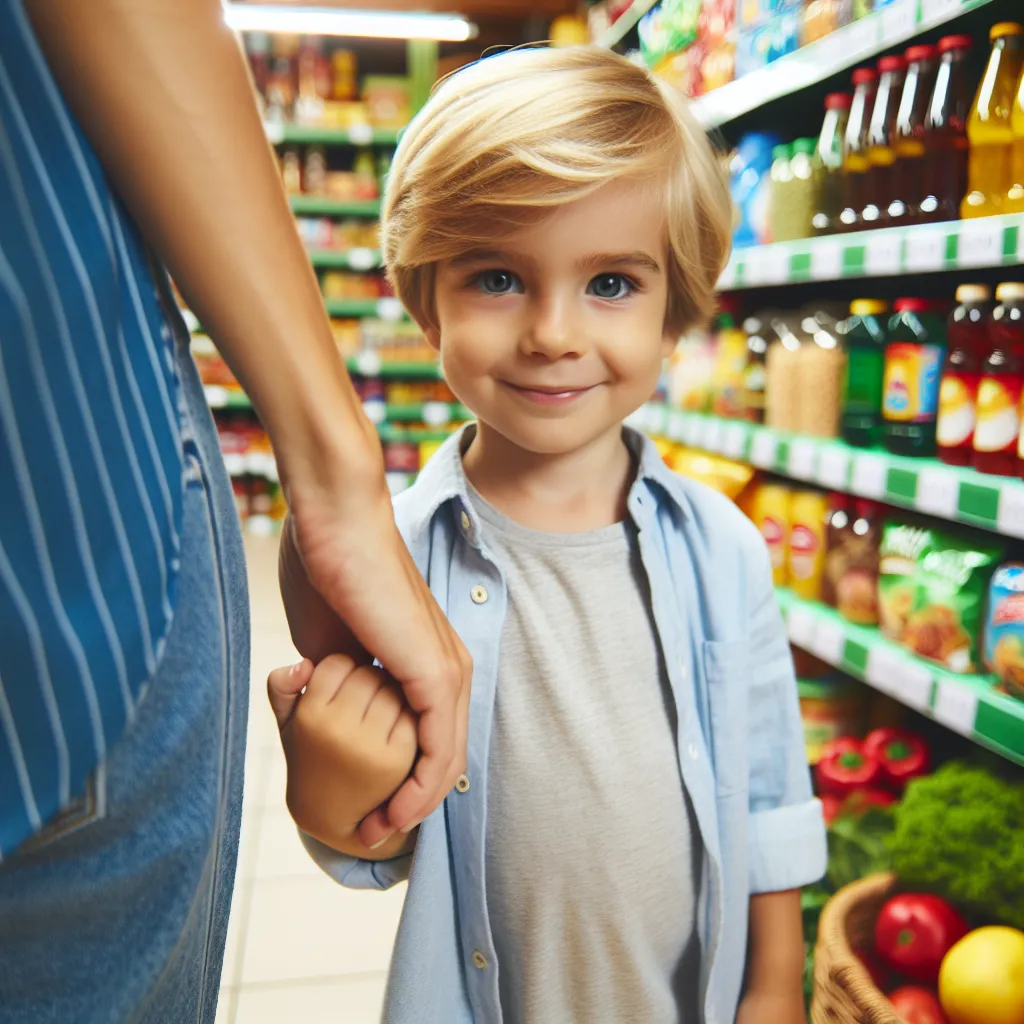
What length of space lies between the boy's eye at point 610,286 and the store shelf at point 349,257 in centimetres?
467

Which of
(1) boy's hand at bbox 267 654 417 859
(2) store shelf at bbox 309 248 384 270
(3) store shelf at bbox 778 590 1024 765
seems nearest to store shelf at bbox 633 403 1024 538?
(3) store shelf at bbox 778 590 1024 765

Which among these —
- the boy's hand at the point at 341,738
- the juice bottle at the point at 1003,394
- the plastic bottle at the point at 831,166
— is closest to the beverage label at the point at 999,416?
the juice bottle at the point at 1003,394

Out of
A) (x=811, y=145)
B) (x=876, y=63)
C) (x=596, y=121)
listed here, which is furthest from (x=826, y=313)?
(x=596, y=121)

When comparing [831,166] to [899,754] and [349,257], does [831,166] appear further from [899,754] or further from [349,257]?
[349,257]

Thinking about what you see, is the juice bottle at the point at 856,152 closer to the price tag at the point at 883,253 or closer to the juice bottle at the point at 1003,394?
the price tag at the point at 883,253

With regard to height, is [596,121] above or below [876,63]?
below

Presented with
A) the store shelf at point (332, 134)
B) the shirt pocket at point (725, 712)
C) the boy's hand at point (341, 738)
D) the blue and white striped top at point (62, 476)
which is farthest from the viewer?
the store shelf at point (332, 134)

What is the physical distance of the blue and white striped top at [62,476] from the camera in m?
0.35

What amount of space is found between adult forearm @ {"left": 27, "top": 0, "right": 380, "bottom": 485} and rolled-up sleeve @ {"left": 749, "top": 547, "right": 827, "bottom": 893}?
2.22 feet

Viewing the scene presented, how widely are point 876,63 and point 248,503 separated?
451 cm

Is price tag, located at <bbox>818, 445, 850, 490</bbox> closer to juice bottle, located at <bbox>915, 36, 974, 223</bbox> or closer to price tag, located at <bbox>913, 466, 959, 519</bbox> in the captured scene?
price tag, located at <bbox>913, 466, 959, 519</bbox>

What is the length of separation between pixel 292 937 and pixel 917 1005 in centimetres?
130

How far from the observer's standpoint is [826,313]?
2.27 metres

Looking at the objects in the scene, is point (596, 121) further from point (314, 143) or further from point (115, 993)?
point (314, 143)
